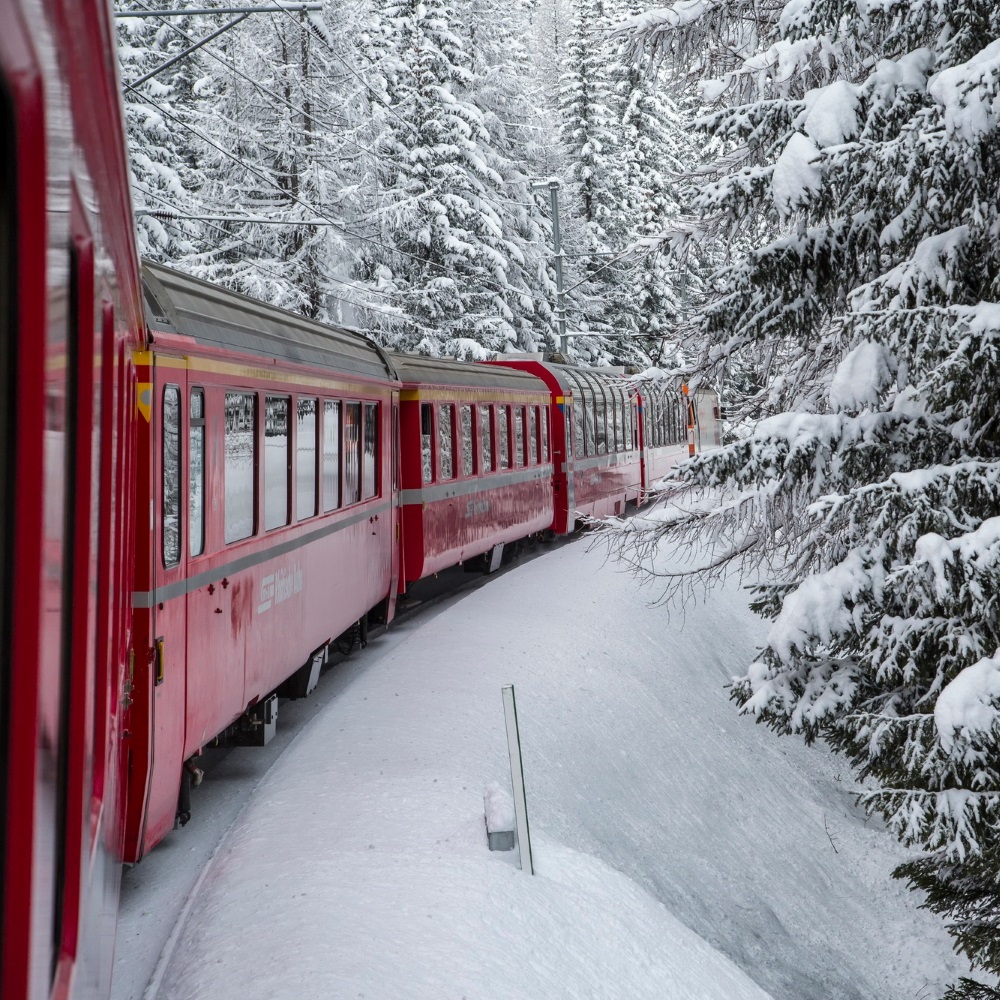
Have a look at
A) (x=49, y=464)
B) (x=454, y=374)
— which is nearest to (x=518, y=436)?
(x=454, y=374)

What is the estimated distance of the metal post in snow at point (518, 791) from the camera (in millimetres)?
6402

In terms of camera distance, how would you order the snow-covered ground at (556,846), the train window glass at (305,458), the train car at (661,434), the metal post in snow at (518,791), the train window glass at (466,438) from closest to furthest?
the snow-covered ground at (556,846) < the metal post in snow at (518,791) < the train window glass at (305,458) < the train window glass at (466,438) < the train car at (661,434)

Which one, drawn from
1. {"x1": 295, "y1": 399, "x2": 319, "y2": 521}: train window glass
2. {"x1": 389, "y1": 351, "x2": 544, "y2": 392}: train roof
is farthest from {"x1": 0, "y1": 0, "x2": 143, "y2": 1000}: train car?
{"x1": 389, "y1": 351, "x2": 544, "y2": 392}: train roof

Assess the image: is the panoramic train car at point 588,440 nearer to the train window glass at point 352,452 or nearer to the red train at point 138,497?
the red train at point 138,497

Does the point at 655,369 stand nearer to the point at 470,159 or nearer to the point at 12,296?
the point at 12,296

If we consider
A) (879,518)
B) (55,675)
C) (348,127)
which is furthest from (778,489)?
(348,127)

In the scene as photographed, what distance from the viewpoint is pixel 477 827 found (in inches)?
268

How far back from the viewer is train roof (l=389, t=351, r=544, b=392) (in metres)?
12.6

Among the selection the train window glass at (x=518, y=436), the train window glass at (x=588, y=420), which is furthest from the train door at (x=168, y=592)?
the train window glass at (x=588, y=420)

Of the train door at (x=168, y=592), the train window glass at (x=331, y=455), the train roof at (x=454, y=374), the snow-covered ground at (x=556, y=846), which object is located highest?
the train roof at (x=454, y=374)

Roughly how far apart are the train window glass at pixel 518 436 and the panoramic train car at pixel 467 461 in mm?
15

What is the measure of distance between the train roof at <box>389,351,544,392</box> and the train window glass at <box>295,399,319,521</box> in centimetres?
358

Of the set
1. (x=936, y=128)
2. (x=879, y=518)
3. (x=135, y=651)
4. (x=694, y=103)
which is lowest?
(x=135, y=651)

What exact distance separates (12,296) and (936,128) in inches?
247
